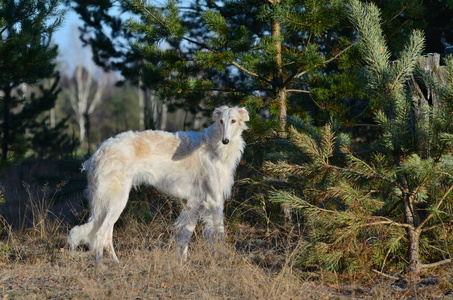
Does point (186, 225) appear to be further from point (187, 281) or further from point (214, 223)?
point (187, 281)

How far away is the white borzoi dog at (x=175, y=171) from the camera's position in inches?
217

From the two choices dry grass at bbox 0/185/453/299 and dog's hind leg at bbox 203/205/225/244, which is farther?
dog's hind leg at bbox 203/205/225/244

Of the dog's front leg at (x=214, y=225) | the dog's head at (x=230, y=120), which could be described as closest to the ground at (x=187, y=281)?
the dog's front leg at (x=214, y=225)

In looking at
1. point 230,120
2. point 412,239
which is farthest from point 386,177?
point 230,120

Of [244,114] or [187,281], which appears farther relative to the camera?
[244,114]

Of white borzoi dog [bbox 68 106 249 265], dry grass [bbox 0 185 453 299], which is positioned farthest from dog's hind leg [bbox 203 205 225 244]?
dry grass [bbox 0 185 453 299]

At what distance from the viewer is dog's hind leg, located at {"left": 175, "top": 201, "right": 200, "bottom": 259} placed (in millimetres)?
5695

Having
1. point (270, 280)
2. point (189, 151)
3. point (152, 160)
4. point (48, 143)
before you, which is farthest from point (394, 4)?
point (48, 143)

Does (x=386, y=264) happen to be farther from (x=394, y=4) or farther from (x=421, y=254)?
(x=394, y=4)

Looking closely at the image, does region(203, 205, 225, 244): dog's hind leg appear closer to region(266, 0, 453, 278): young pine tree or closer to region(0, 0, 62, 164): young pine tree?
region(266, 0, 453, 278): young pine tree

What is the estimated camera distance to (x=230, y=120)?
5.70 meters

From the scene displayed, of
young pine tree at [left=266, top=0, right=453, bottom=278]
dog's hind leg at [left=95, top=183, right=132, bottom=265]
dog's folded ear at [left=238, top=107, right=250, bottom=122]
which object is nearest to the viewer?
young pine tree at [left=266, top=0, right=453, bottom=278]

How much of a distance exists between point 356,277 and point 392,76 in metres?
1.84

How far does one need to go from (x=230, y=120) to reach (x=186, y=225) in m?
1.45
